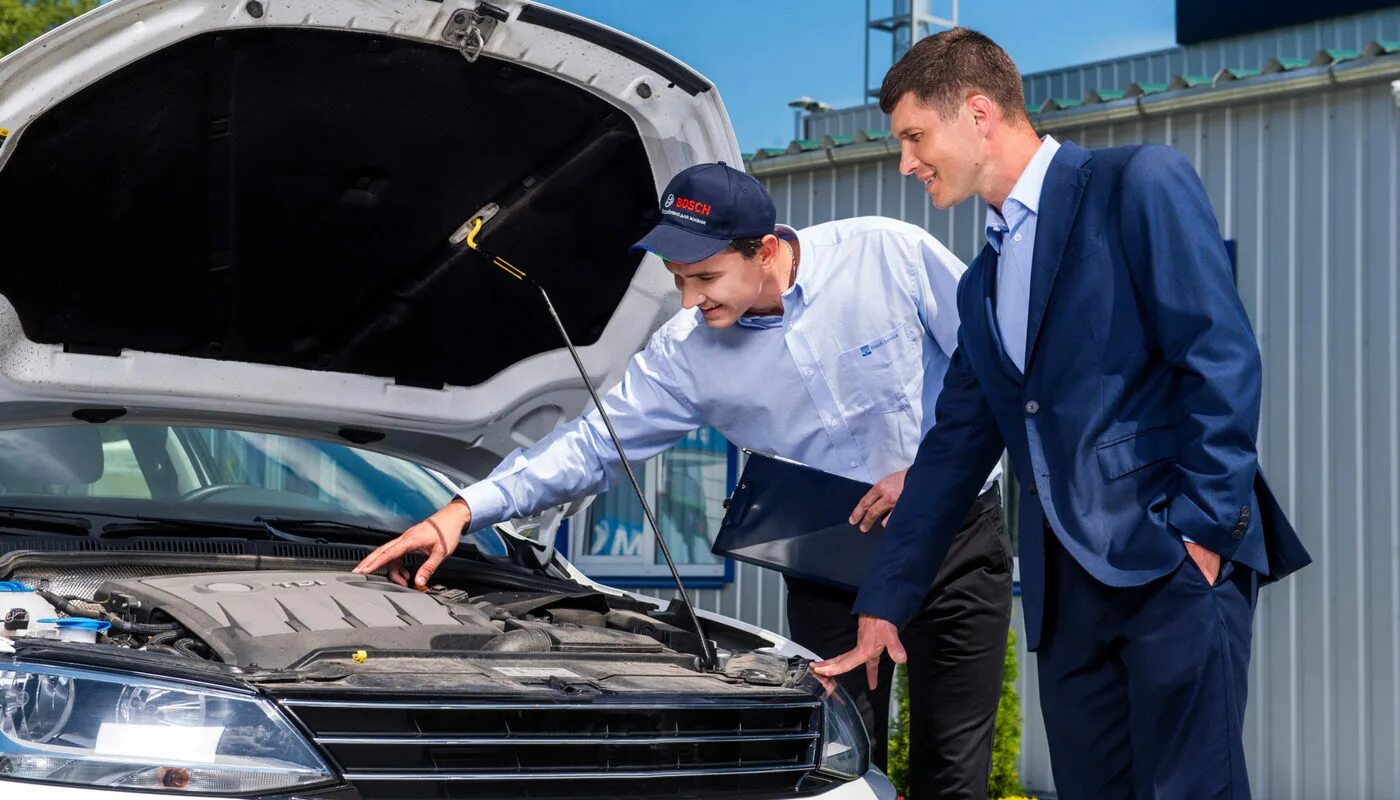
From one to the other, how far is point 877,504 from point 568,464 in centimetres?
76

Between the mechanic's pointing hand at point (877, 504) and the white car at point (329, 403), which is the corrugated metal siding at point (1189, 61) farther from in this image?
the mechanic's pointing hand at point (877, 504)

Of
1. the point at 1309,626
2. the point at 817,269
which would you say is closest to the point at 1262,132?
the point at 1309,626

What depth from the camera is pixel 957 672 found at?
351 cm

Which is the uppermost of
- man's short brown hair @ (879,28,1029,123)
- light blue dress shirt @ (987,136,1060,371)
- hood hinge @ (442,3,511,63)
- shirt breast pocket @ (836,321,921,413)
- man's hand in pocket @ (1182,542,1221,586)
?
hood hinge @ (442,3,511,63)

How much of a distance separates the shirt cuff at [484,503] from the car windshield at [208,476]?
0.59 m

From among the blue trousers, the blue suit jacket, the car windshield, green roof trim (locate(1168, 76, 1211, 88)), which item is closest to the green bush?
green roof trim (locate(1168, 76, 1211, 88))

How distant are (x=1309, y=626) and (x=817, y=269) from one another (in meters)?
4.70

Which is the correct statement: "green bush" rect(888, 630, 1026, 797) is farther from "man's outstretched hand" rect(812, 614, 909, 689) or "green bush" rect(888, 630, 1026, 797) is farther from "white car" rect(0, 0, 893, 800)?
"man's outstretched hand" rect(812, 614, 909, 689)

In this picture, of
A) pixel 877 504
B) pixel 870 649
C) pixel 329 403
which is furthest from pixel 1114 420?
pixel 329 403

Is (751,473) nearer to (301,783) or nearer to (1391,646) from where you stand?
(301,783)

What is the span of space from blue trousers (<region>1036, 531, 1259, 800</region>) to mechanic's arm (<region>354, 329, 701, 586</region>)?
138 cm

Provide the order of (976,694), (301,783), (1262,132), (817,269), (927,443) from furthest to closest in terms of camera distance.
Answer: (1262,132) < (817,269) < (976,694) < (927,443) < (301,783)

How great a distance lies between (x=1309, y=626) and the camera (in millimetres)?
7355

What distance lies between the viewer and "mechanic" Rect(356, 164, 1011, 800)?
11.5 ft
